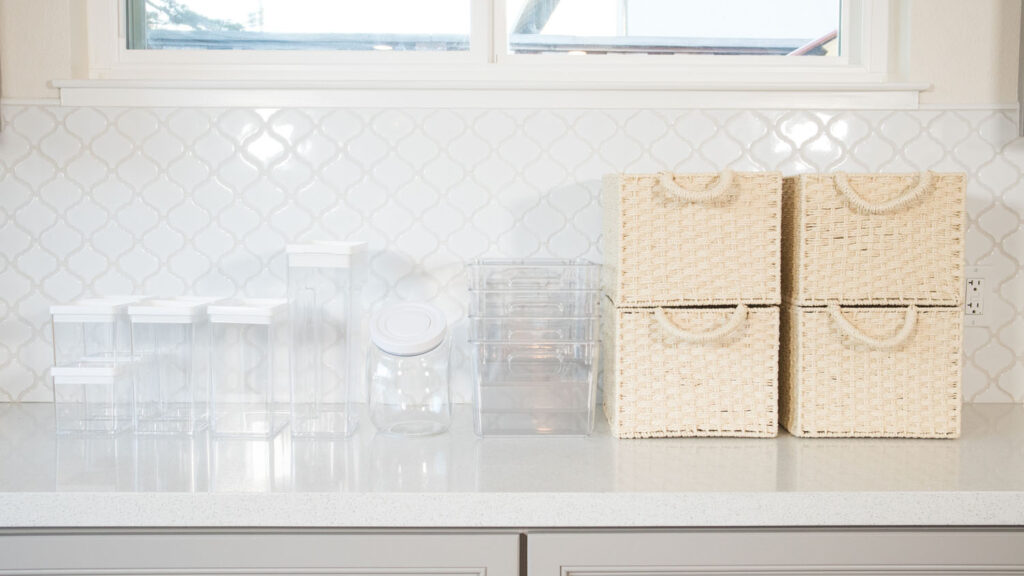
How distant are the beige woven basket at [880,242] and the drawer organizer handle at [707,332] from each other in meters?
0.12

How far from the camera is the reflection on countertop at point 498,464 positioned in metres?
1.18

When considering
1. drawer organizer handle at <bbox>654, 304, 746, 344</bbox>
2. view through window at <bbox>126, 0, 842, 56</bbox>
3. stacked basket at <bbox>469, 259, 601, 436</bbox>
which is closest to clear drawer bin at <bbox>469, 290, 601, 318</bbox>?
stacked basket at <bbox>469, 259, 601, 436</bbox>

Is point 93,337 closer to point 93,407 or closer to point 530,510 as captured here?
point 93,407

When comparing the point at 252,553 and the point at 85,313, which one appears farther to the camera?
the point at 85,313

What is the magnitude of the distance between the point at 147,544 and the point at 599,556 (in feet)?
2.02

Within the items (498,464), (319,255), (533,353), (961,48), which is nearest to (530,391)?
(533,353)

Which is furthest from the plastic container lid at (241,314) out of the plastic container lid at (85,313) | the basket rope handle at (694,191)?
the basket rope handle at (694,191)

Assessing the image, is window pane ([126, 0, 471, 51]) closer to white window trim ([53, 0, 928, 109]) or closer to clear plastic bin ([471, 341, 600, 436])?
white window trim ([53, 0, 928, 109])

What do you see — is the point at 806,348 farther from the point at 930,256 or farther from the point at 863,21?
the point at 863,21

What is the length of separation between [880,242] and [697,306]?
1.07 ft

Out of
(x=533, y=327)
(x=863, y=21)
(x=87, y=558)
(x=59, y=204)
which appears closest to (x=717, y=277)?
(x=533, y=327)

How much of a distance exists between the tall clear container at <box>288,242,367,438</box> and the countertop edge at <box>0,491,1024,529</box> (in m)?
0.34

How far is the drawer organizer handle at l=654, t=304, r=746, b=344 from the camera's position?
1409 mm

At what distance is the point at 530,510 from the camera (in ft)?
3.76
